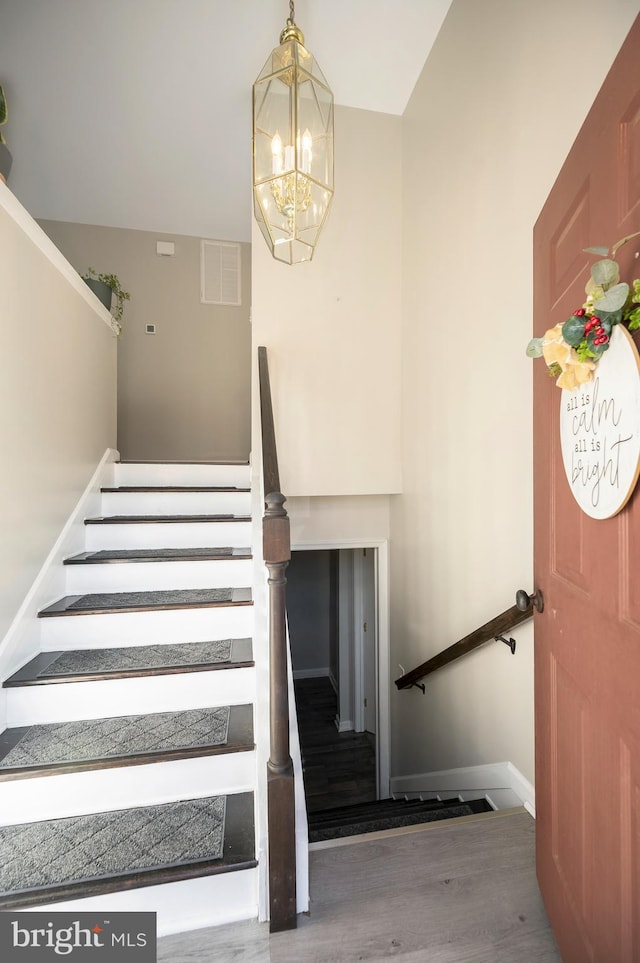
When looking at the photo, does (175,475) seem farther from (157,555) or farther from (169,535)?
(157,555)

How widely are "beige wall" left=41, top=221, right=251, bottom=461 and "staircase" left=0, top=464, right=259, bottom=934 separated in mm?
2184

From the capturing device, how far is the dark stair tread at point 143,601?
74.9 inches

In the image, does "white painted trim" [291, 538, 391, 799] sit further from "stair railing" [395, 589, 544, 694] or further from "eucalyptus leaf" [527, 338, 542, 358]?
"eucalyptus leaf" [527, 338, 542, 358]

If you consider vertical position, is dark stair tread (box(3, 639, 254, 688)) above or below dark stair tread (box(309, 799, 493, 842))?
above

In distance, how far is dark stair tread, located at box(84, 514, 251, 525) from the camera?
7.89 feet

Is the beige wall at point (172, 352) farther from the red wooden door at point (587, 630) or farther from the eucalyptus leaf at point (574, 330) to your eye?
the eucalyptus leaf at point (574, 330)

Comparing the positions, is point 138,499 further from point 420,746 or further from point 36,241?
point 420,746

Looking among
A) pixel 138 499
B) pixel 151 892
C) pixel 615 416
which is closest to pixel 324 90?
pixel 615 416

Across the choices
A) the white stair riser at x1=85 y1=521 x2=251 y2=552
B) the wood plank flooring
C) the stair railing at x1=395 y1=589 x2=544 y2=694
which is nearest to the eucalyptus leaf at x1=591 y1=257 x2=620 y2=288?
the stair railing at x1=395 y1=589 x2=544 y2=694

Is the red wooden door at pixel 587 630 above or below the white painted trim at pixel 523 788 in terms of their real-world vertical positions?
above

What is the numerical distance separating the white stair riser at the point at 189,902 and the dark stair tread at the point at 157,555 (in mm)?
1257

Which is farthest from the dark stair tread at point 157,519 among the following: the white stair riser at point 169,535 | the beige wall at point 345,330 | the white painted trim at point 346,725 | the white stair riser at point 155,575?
the white painted trim at point 346,725

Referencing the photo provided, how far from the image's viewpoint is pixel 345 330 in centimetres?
304

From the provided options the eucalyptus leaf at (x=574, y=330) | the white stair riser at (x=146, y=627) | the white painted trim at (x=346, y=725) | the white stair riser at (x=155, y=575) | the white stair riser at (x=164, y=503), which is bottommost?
the white painted trim at (x=346, y=725)
